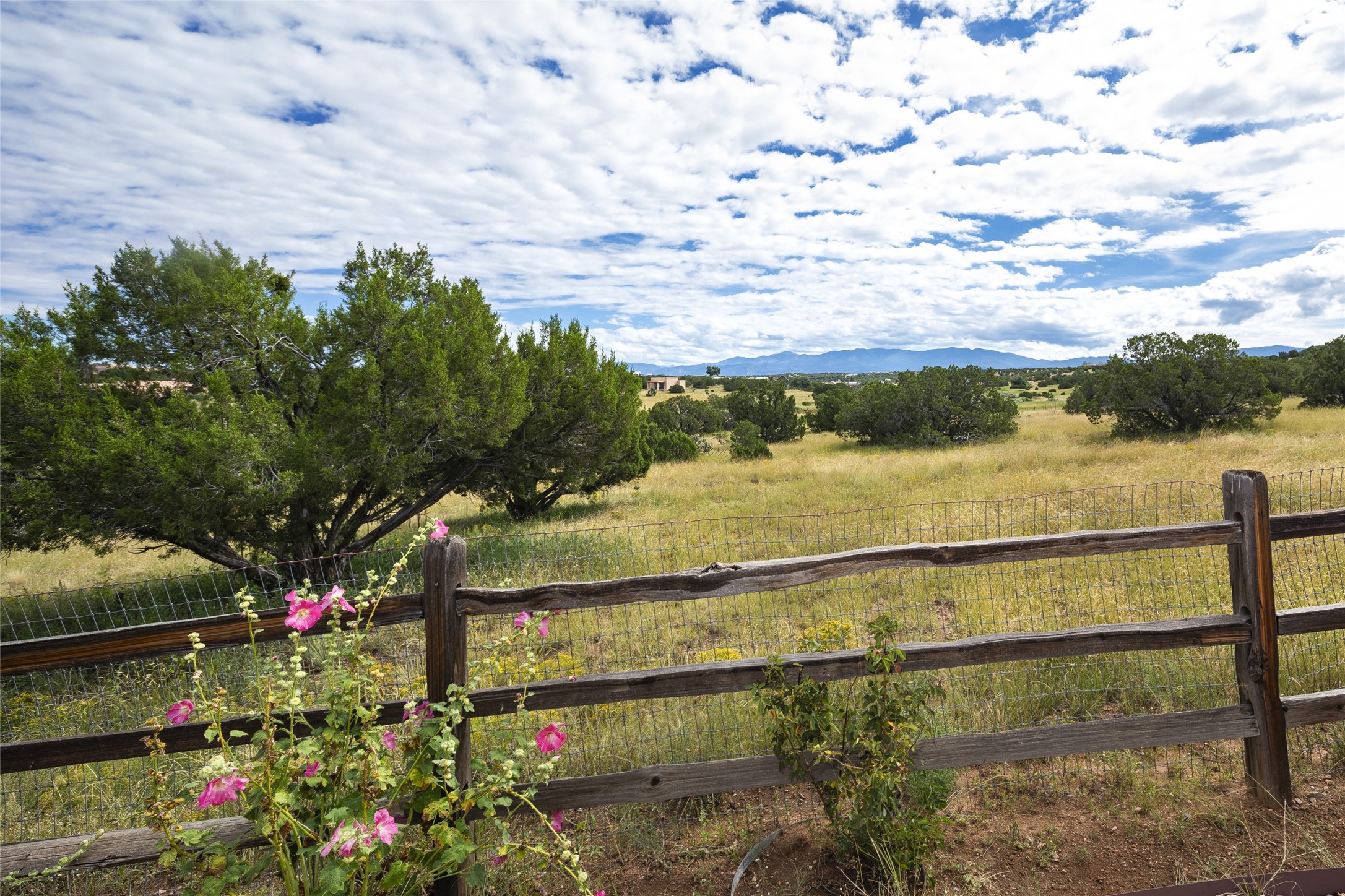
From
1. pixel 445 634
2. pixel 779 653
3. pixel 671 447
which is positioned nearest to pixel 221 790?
pixel 445 634

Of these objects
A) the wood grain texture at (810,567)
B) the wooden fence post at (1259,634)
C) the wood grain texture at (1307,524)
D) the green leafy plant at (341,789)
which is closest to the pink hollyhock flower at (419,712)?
the green leafy plant at (341,789)

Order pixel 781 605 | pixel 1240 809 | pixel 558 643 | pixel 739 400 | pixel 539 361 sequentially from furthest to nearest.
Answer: pixel 739 400 < pixel 539 361 < pixel 781 605 < pixel 558 643 < pixel 1240 809

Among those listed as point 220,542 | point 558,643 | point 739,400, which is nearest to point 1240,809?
point 558,643

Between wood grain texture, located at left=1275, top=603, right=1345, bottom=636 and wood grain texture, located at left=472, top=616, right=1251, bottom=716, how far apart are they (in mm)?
253

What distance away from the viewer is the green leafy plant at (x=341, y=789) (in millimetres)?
2314

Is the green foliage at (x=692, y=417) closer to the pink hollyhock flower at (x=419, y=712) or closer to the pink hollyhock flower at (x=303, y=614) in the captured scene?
the pink hollyhock flower at (x=419, y=712)

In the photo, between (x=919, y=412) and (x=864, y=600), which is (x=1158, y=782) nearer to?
(x=864, y=600)

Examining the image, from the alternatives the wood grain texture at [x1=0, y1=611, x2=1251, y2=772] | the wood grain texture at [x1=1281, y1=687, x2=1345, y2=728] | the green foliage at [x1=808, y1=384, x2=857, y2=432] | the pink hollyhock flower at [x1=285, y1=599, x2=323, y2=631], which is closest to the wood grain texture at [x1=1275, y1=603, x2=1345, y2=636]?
the wood grain texture at [x1=0, y1=611, x2=1251, y2=772]

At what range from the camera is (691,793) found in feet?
11.3

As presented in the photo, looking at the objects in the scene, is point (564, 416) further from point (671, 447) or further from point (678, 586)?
point (671, 447)

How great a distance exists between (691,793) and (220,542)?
9.31 metres

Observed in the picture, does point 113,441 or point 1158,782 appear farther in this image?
point 113,441

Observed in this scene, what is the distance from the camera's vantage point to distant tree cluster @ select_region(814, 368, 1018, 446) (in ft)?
87.8

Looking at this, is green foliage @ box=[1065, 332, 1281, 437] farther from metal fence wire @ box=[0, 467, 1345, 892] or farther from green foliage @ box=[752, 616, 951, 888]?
green foliage @ box=[752, 616, 951, 888]
